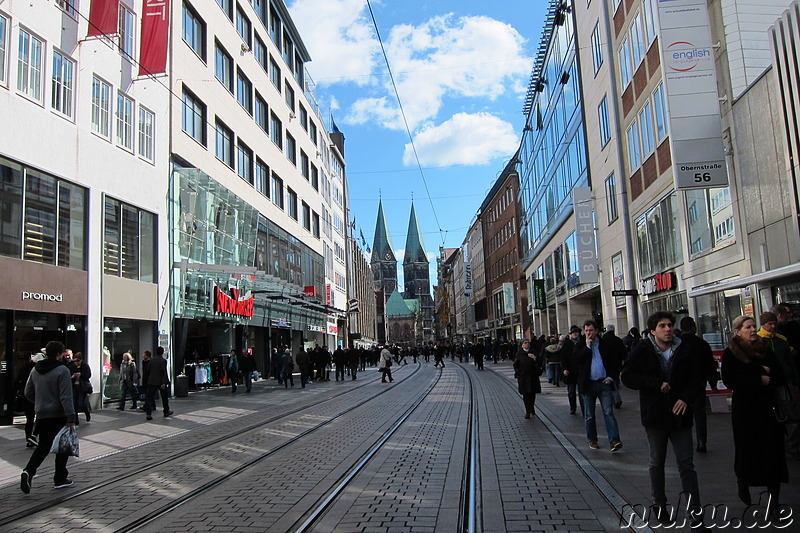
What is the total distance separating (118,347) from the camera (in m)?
19.8

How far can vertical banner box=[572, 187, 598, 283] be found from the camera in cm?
2789

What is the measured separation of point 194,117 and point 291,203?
16831 mm

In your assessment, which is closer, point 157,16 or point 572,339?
point 572,339

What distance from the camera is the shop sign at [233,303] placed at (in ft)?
85.0

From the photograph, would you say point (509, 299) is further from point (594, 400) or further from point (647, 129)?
point (594, 400)

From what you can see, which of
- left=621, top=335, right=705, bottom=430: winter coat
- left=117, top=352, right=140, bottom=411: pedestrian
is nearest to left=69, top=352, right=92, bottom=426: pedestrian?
left=117, top=352, right=140, bottom=411: pedestrian

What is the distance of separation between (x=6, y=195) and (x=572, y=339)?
12853 mm

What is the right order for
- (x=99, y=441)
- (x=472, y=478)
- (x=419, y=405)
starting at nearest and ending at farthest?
(x=472, y=478) → (x=99, y=441) → (x=419, y=405)

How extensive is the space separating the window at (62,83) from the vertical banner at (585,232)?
62.9 ft

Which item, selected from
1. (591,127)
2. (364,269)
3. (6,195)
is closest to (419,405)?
(6,195)

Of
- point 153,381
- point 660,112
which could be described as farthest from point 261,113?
point 153,381

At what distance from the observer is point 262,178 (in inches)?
1421

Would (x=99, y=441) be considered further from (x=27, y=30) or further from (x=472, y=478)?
(x=27, y=30)

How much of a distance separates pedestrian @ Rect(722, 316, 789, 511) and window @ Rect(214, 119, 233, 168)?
25517 millimetres
